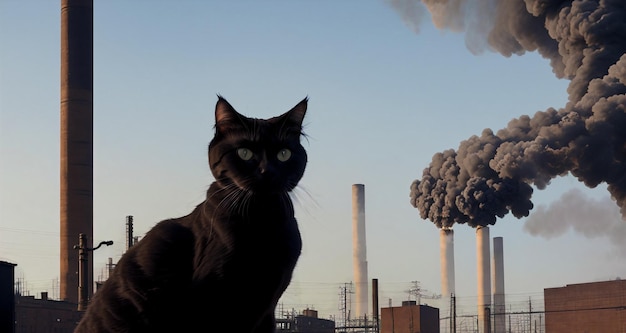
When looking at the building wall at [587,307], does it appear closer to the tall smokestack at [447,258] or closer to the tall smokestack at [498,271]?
the tall smokestack at [447,258]

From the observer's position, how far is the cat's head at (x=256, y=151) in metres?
3.46

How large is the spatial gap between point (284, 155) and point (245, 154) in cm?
Result: 17

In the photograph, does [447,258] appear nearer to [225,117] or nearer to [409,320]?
A: [409,320]

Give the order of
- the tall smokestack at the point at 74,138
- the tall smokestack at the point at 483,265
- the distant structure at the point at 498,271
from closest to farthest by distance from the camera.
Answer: the tall smokestack at the point at 74,138 < the tall smokestack at the point at 483,265 < the distant structure at the point at 498,271

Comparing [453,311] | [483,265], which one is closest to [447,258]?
[483,265]

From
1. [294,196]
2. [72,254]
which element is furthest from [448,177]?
[294,196]

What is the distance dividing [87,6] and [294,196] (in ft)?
191

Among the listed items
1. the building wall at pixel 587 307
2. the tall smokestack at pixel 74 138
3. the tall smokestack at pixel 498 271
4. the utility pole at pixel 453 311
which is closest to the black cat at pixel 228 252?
the utility pole at pixel 453 311

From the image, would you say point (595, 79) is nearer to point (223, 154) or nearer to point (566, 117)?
point (566, 117)

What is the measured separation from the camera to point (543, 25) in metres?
60.4

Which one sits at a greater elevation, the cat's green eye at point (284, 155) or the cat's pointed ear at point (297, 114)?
the cat's pointed ear at point (297, 114)

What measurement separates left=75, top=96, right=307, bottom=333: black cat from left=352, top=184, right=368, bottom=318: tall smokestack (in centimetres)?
9004

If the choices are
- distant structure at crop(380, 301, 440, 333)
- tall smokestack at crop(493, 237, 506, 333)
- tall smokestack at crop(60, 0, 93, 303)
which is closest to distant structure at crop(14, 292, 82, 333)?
tall smokestack at crop(60, 0, 93, 303)

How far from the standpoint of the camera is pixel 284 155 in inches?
140
